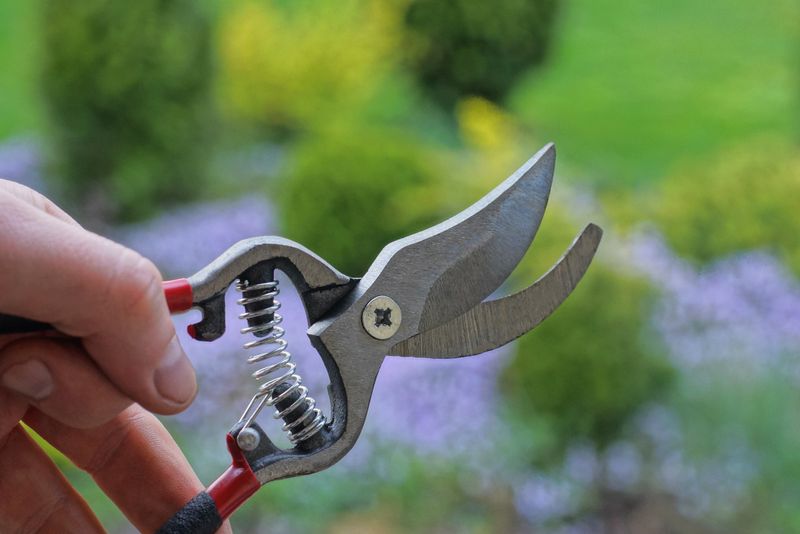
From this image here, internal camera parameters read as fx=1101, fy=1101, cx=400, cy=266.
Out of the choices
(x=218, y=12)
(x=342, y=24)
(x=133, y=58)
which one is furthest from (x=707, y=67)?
(x=133, y=58)

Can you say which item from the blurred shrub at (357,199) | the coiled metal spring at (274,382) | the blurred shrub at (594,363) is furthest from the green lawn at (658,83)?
the coiled metal spring at (274,382)

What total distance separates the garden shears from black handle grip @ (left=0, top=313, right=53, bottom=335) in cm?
14

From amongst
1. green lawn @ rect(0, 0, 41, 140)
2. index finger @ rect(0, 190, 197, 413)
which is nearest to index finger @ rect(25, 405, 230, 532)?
index finger @ rect(0, 190, 197, 413)

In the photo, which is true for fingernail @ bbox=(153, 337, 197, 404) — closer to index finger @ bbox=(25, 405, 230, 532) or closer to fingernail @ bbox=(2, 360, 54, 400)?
fingernail @ bbox=(2, 360, 54, 400)

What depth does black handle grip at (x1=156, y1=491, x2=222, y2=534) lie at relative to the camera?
1051 millimetres

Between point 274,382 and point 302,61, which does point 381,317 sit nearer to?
point 274,382

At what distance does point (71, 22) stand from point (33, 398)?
369 centimetres

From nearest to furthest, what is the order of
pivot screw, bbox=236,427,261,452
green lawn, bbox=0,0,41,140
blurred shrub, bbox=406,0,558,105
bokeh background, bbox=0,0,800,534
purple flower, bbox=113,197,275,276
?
pivot screw, bbox=236,427,261,452
bokeh background, bbox=0,0,800,534
purple flower, bbox=113,197,275,276
green lawn, bbox=0,0,41,140
blurred shrub, bbox=406,0,558,105

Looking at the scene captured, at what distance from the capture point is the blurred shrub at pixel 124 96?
4.41 m

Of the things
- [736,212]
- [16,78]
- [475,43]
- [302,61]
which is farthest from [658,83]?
[16,78]

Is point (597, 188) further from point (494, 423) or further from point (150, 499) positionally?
point (150, 499)

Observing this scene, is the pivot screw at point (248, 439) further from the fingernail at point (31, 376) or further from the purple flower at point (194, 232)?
the purple flower at point (194, 232)

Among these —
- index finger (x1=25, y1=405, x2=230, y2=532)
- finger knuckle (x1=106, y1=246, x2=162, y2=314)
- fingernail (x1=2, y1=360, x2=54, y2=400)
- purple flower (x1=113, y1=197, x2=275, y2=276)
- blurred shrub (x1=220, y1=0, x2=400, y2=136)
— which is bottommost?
purple flower (x1=113, y1=197, x2=275, y2=276)

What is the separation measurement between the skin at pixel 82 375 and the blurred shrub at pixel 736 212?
2.98 m
